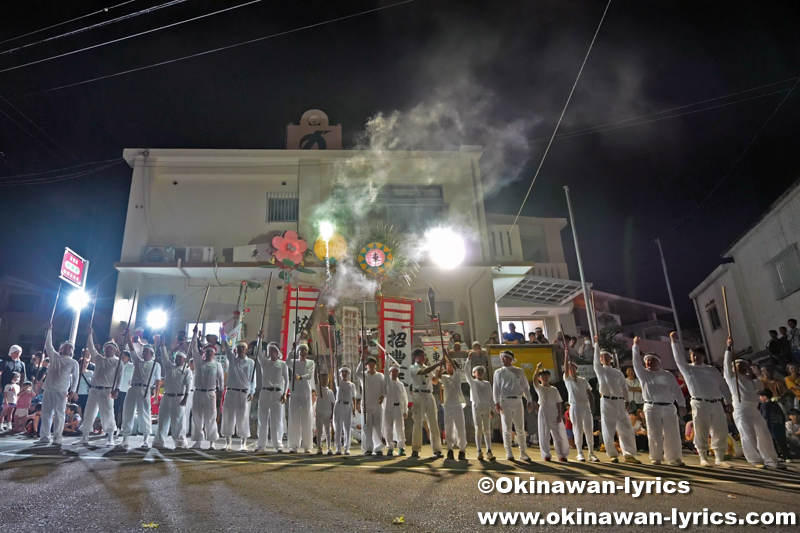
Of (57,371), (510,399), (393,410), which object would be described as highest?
(57,371)

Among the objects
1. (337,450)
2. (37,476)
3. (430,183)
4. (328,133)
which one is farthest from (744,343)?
(37,476)

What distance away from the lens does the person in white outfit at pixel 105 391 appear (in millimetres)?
8344

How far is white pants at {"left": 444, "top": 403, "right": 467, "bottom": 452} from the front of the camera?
7.70 m

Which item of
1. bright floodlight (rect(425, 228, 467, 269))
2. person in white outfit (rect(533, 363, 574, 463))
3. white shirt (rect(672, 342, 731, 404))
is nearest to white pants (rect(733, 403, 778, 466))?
white shirt (rect(672, 342, 731, 404))

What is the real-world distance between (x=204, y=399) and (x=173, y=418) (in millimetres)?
660

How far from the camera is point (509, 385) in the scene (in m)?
7.77

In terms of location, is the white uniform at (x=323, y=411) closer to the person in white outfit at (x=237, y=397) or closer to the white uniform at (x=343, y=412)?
the white uniform at (x=343, y=412)

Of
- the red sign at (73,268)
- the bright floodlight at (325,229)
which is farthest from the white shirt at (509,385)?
the red sign at (73,268)

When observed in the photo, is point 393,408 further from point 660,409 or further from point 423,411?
point 660,409

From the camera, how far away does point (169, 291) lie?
1520 cm

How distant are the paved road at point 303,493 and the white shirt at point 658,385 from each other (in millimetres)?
1092

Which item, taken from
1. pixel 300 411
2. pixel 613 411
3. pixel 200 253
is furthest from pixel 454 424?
pixel 200 253

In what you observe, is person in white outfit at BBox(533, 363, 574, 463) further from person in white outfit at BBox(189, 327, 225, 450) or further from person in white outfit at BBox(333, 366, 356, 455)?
person in white outfit at BBox(189, 327, 225, 450)

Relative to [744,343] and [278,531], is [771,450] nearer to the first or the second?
[278,531]
